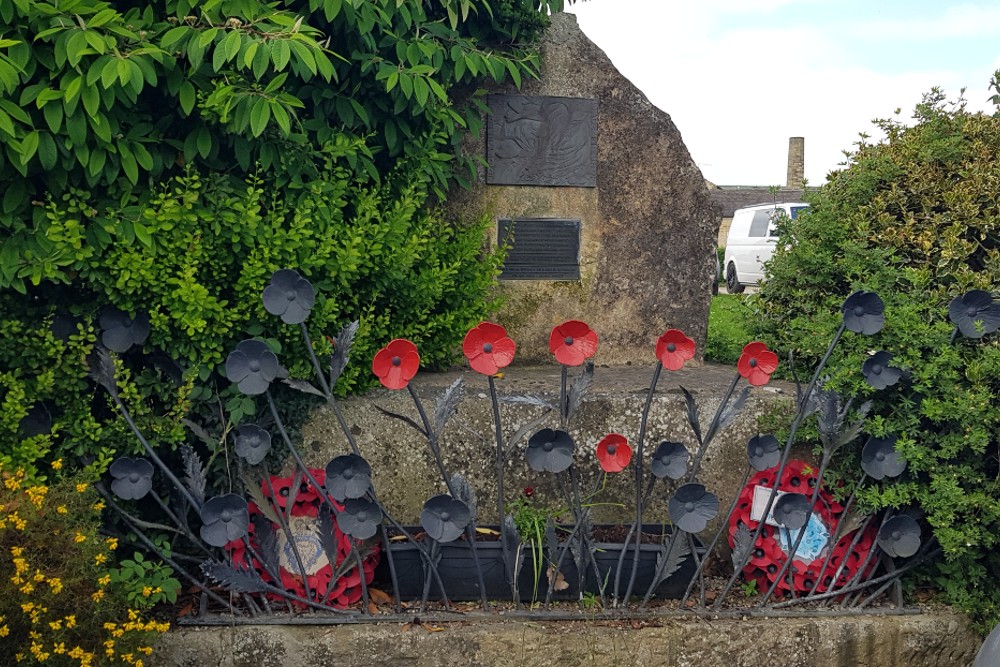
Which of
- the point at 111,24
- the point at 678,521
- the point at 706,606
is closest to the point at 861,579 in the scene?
the point at 706,606

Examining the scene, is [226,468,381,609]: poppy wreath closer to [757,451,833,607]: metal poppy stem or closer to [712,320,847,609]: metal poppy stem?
[712,320,847,609]: metal poppy stem

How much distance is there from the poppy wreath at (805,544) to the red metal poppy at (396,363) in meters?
1.42

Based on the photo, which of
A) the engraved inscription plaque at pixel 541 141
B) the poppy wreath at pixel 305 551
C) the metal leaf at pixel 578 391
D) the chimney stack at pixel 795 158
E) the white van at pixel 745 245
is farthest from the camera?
the chimney stack at pixel 795 158

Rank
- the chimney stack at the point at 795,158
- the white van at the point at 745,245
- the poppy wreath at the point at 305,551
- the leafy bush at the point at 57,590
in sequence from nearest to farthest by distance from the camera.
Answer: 1. the leafy bush at the point at 57,590
2. the poppy wreath at the point at 305,551
3. the white van at the point at 745,245
4. the chimney stack at the point at 795,158

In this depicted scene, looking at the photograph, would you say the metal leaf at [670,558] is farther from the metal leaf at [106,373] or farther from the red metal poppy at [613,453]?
the metal leaf at [106,373]

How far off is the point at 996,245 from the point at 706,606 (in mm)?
1975

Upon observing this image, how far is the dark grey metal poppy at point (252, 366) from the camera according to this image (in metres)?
3.32

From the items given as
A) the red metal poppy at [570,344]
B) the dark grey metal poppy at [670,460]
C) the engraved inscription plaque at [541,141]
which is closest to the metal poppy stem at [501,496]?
the red metal poppy at [570,344]

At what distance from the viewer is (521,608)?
11.6ft

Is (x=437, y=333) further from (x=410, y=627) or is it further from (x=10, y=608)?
(x=10, y=608)

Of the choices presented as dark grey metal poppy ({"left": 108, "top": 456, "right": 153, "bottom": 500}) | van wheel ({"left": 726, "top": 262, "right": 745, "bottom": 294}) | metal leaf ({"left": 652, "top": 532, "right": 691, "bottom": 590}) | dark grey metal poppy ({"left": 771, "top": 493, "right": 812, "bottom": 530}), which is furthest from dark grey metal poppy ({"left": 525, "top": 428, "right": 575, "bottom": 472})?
van wheel ({"left": 726, "top": 262, "right": 745, "bottom": 294})

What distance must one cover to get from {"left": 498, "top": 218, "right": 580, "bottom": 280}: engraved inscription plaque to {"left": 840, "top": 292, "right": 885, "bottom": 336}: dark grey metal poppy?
5.27 ft

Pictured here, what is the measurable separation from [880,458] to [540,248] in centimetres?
195

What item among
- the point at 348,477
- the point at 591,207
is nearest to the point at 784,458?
the point at 348,477
